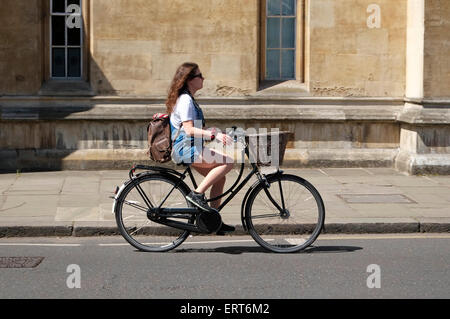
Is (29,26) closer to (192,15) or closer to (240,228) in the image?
(192,15)

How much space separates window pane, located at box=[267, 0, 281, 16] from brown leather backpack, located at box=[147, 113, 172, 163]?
6940 millimetres

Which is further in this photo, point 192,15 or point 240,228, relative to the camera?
point 192,15

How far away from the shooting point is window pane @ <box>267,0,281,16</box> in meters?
14.6

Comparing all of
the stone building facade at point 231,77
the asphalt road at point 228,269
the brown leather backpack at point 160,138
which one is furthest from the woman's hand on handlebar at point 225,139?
the stone building facade at point 231,77

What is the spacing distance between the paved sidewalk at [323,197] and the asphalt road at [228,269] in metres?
0.24

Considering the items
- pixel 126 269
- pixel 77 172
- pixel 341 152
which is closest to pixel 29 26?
pixel 77 172

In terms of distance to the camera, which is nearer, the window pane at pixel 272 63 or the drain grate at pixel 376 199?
the drain grate at pixel 376 199

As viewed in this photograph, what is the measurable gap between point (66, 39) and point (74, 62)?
1.26ft

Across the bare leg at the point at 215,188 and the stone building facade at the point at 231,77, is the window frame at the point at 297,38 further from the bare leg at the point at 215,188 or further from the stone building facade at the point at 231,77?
the bare leg at the point at 215,188

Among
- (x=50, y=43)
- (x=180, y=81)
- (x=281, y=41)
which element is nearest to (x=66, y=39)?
(x=50, y=43)

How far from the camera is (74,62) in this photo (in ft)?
47.5

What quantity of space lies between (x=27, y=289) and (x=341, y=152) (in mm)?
8374

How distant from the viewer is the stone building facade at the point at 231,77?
45.5ft

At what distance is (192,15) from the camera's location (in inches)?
554
